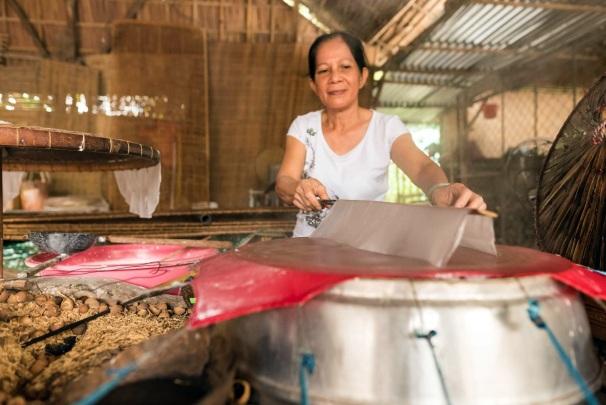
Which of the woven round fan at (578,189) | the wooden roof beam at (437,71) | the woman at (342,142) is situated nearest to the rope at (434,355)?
the woven round fan at (578,189)

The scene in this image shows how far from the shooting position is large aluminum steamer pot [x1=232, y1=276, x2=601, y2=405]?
846 mm

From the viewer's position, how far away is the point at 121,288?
6.21 feet

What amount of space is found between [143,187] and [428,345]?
8.35 feet

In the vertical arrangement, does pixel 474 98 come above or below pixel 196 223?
above

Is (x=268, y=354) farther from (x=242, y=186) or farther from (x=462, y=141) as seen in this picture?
(x=462, y=141)

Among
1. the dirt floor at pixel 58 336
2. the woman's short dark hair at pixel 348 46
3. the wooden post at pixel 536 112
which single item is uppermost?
the wooden post at pixel 536 112

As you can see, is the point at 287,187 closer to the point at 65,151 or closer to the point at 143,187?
the point at 65,151

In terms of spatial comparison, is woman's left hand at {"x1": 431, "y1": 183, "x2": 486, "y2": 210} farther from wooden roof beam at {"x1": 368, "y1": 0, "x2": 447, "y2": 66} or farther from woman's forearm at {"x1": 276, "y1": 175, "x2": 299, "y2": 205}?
wooden roof beam at {"x1": 368, "y1": 0, "x2": 447, "y2": 66}

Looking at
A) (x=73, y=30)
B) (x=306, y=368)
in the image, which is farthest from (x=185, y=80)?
(x=306, y=368)

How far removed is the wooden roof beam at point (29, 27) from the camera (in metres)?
6.64

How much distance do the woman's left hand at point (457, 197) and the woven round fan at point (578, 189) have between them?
0.59 metres

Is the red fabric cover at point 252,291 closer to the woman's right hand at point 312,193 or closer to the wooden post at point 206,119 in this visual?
the woman's right hand at point 312,193

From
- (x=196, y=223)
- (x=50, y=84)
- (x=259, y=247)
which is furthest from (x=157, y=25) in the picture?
(x=259, y=247)

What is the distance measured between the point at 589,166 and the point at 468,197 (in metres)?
0.76
